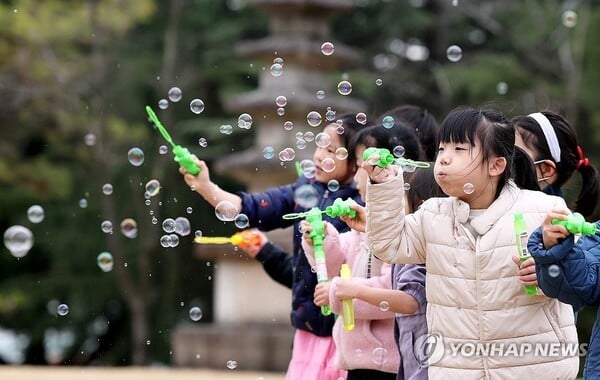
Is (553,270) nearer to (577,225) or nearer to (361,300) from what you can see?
(577,225)

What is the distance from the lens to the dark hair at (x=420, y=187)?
3.72m

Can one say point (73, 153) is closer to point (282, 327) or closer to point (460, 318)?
point (282, 327)

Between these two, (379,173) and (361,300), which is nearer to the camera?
(379,173)

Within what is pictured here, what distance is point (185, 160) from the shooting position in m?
4.03

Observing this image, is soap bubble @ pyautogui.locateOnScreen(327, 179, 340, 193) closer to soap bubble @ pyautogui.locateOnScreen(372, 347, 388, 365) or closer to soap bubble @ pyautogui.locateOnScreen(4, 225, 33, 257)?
soap bubble @ pyautogui.locateOnScreen(372, 347, 388, 365)

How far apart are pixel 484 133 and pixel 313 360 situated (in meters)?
1.08

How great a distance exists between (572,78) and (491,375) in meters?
10.8

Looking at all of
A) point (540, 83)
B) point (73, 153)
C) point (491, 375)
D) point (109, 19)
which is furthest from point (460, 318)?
point (73, 153)

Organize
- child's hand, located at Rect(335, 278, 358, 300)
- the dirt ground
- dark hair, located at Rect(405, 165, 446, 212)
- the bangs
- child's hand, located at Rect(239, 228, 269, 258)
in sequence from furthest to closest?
the dirt ground → child's hand, located at Rect(239, 228, 269, 258) → dark hair, located at Rect(405, 165, 446, 212) → child's hand, located at Rect(335, 278, 358, 300) → the bangs

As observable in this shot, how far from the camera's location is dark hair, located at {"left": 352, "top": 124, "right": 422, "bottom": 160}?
3793 millimetres

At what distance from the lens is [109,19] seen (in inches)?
574

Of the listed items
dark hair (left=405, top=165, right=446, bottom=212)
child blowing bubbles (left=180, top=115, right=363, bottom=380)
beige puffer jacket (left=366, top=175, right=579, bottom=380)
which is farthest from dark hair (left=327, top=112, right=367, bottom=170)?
beige puffer jacket (left=366, top=175, right=579, bottom=380)

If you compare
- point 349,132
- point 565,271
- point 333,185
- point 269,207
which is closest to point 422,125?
point 349,132

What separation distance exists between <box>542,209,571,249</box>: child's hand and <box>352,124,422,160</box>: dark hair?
902 millimetres
